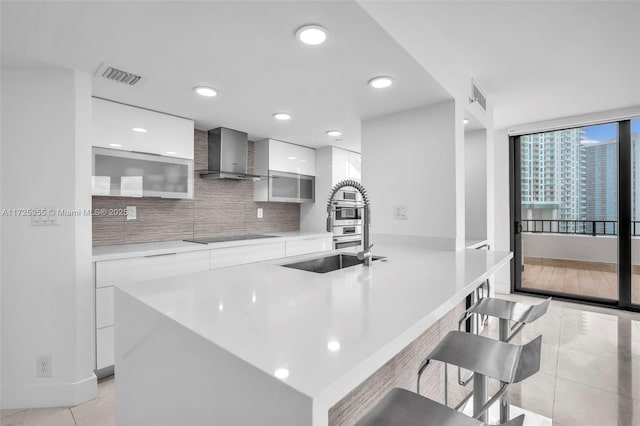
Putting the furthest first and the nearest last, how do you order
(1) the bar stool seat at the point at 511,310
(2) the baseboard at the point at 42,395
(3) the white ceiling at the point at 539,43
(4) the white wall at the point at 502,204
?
(4) the white wall at the point at 502,204, (2) the baseboard at the point at 42,395, (3) the white ceiling at the point at 539,43, (1) the bar stool seat at the point at 511,310

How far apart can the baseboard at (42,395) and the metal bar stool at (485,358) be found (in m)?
2.12

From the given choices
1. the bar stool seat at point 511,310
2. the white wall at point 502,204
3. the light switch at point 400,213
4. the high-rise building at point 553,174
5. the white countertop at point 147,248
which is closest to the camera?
the bar stool seat at point 511,310

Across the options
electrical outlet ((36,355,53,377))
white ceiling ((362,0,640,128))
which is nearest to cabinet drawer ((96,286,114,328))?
electrical outlet ((36,355,53,377))

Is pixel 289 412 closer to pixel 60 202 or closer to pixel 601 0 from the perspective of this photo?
pixel 60 202

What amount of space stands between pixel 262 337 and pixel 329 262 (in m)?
1.34

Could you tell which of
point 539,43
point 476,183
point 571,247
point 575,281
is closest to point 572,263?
point 571,247

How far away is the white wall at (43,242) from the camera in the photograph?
192cm

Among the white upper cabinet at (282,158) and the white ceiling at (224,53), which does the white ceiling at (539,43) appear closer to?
the white ceiling at (224,53)

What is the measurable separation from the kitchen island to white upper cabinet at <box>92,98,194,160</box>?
1.73m

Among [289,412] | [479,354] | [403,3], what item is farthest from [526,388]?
[403,3]

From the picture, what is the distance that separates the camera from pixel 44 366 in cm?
198

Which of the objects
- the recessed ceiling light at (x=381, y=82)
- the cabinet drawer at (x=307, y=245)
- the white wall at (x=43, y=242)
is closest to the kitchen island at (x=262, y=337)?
the white wall at (x=43, y=242)

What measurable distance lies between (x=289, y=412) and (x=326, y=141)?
148 inches

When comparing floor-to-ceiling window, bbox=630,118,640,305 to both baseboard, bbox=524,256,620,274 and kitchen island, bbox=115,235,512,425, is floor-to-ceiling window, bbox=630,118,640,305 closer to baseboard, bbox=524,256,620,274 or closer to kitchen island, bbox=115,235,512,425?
baseboard, bbox=524,256,620,274
